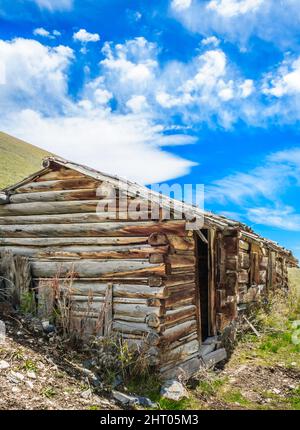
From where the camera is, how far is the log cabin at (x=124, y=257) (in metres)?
7.14

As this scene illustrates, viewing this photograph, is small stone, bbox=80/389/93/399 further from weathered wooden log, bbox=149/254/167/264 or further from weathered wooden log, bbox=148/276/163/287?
weathered wooden log, bbox=149/254/167/264

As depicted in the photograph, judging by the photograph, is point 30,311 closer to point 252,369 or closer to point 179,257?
point 179,257

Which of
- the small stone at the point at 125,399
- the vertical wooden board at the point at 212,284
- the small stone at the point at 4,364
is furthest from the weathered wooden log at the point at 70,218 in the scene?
the small stone at the point at 4,364

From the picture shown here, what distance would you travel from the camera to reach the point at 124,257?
755 cm

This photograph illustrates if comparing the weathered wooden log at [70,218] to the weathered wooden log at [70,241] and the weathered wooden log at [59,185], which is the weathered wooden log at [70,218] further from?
the weathered wooden log at [59,185]

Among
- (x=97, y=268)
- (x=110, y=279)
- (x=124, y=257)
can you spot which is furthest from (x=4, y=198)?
(x=124, y=257)

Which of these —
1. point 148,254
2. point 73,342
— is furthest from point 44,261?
point 148,254

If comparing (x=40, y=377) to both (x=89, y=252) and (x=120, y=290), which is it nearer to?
(x=120, y=290)

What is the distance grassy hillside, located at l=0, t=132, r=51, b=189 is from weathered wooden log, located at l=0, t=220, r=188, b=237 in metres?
24.3

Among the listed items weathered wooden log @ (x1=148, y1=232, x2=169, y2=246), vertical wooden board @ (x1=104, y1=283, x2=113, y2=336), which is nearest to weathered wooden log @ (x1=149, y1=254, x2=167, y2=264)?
weathered wooden log @ (x1=148, y1=232, x2=169, y2=246)

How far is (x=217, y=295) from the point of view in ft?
32.1

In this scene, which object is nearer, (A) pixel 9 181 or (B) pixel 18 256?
(B) pixel 18 256
